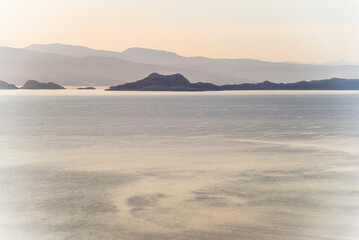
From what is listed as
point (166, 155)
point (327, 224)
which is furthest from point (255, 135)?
point (327, 224)

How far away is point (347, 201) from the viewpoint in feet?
39.4

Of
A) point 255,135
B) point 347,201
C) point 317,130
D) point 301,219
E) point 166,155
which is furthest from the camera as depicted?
point 317,130

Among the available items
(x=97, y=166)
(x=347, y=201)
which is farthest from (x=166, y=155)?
(x=347, y=201)

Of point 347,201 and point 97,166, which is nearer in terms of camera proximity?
point 347,201

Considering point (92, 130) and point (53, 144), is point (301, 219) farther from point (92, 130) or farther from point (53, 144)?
point (92, 130)

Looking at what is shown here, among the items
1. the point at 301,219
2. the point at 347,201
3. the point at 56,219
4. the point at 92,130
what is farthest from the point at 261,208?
the point at 92,130

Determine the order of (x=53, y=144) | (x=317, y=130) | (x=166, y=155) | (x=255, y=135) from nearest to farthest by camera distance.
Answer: (x=166, y=155), (x=53, y=144), (x=255, y=135), (x=317, y=130)

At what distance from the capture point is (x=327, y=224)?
10.3 metres

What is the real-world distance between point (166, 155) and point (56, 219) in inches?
324

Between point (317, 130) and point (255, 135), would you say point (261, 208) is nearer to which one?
point (255, 135)

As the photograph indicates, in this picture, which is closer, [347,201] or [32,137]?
[347,201]

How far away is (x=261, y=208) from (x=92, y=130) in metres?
19.8

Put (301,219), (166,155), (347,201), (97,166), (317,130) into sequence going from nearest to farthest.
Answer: (301,219) < (347,201) < (97,166) < (166,155) < (317,130)

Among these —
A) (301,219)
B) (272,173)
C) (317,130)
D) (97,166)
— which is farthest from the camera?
(317,130)
